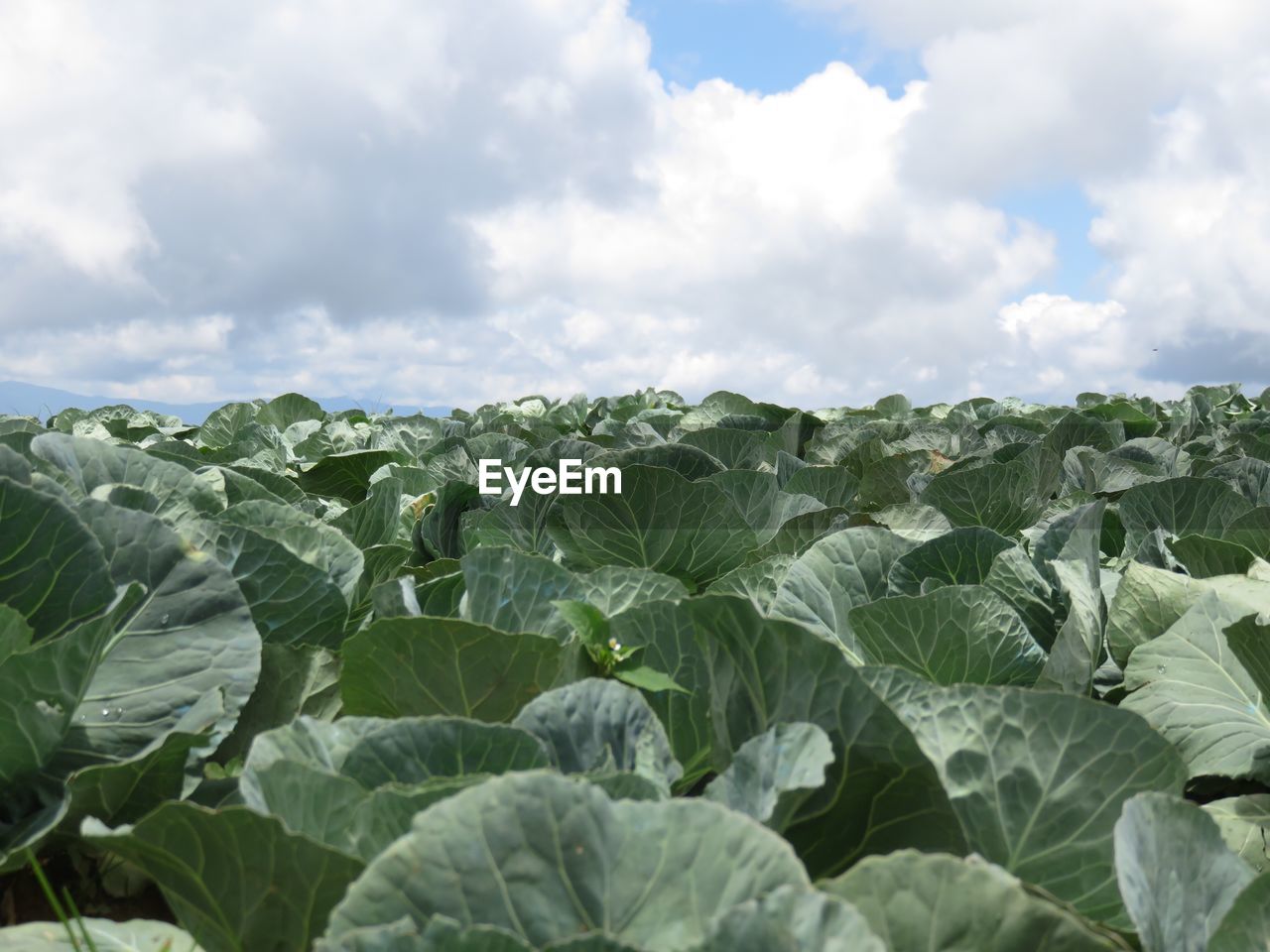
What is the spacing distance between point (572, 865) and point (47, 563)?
92cm

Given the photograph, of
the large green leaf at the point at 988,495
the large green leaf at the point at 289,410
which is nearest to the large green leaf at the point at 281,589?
the large green leaf at the point at 988,495

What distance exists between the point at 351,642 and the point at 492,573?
30 centimetres

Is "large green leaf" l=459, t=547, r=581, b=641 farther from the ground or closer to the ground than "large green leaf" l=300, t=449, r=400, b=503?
closer to the ground

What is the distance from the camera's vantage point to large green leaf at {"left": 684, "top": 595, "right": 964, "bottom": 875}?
1070 millimetres

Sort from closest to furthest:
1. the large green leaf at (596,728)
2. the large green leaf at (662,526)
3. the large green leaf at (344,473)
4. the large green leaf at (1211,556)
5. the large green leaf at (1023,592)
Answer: the large green leaf at (596,728) → the large green leaf at (1023,592) → the large green leaf at (1211,556) → the large green leaf at (662,526) → the large green leaf at (344,473)

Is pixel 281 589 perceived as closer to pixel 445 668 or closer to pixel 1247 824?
pixel 445 668

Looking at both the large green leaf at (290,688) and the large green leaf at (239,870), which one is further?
the large green leaf at (290,688)

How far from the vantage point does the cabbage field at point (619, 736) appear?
860mm

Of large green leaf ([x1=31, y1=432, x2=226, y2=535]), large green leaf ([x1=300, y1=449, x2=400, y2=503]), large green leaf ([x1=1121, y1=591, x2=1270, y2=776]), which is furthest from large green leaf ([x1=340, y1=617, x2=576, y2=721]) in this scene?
large green leaf ([x1=300, y1=449, x2=400, y2=503])

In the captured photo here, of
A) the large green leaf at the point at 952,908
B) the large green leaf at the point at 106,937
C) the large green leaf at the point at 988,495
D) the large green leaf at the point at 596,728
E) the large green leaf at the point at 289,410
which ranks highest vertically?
the large green leaf at the point at 289,410

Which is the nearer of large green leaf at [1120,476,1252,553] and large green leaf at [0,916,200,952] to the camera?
large green leaf at [0,916,200,952]

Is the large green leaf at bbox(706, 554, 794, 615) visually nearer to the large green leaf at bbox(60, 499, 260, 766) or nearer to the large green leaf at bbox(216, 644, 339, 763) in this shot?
the large green leaf at bbox(216, 644, 339, 763)

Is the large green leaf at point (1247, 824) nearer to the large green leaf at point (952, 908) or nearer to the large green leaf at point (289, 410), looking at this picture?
the large green leaf at point (952, 908)

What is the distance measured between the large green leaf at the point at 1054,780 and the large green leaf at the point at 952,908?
0.97 feet
